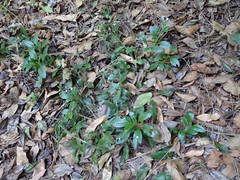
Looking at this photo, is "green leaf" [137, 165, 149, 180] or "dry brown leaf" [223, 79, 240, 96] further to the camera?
"dry brown leaf" [223, 79, 240, 96]

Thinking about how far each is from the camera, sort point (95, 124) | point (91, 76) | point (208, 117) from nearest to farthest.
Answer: point (208, 117)
point (95, 124)
point (91, 76)

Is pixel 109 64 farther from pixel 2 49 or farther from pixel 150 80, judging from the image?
pixel 2 49

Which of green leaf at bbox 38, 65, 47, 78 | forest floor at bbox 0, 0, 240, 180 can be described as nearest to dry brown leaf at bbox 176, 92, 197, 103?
forest floor at bbox 0, 0, 240, 180

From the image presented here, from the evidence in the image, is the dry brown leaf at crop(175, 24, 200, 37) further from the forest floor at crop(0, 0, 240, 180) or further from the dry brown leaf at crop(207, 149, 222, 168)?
the dry brown leaf at crop(207, 149, 222, 168)

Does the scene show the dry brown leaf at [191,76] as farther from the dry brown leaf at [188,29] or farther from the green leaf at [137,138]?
the green leaf at [137,138]

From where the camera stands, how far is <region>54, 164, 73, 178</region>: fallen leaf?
2.20 meters

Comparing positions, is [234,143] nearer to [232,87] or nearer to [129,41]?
[232,87]

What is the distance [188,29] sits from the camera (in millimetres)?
2711

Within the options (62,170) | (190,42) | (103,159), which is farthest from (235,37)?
(62,170)

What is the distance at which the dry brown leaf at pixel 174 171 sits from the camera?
6.53 ft

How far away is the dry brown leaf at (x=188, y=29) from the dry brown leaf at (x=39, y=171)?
4.99 ft

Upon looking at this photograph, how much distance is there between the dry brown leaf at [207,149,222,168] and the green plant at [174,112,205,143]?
15 centimetres

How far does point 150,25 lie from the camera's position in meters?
2.87

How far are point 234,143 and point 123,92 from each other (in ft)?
2.78
